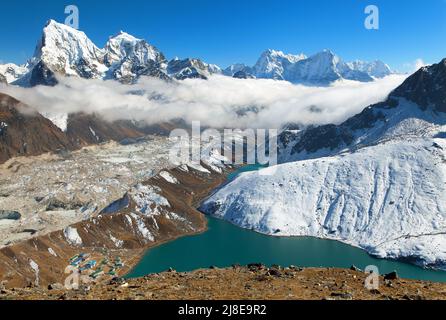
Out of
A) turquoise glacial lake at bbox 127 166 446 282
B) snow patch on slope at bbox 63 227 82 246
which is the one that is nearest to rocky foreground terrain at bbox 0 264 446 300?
turquoise glacial lake at bbox 127 166 446 282

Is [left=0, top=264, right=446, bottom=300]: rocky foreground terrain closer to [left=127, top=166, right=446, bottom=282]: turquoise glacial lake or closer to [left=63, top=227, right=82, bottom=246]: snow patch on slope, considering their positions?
[left=127, top=166, right=446, bottom=282]: turquoise glacial lake

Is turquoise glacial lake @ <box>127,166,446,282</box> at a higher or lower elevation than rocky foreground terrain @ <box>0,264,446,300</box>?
lower

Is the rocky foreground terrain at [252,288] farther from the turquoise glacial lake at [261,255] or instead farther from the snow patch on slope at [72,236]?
the snow patch on slope at [72,236]

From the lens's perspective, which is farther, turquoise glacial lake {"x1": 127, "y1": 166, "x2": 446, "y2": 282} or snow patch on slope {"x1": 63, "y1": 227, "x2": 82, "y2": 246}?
snow patch on slope {"x1": 63, "y1": 227, "x2": 82, "y2": 246}

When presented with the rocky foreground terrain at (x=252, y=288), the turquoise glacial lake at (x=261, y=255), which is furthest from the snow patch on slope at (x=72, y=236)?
the rocky foreground terrain at (x=252, y=288)

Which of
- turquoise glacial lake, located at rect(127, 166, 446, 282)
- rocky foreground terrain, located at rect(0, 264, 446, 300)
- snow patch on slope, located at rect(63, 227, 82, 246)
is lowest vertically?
turquoise glacial lake, located at rect(127, 166, 446, 282)

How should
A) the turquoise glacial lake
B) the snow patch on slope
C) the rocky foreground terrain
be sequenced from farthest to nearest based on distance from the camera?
1. the snow patch on slope
2. the turquoise glacial lake
3. the rocky foreground terrain
